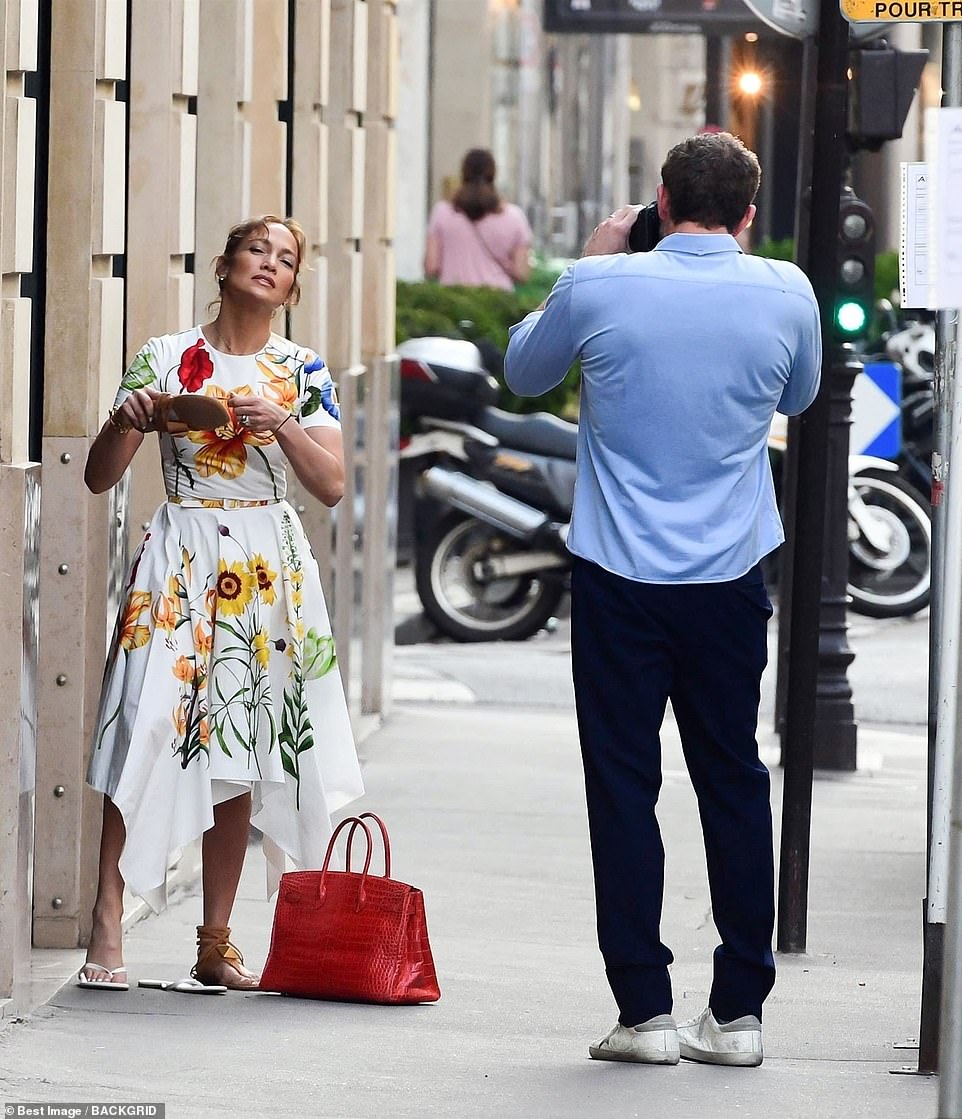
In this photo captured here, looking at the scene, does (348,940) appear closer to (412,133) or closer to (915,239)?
(915,239)

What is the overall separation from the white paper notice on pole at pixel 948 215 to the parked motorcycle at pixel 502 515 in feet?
27.4

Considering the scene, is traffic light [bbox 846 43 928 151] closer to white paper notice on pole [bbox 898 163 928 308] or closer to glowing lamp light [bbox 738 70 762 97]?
white paper notice on pole [bbox 898 163 928 308]

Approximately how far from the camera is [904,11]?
5262 millimetres

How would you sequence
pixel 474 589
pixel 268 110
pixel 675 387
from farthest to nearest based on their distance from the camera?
pixel 474 589
pixel 268 110
pixel 675 387

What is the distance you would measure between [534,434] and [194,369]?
24.5 ft

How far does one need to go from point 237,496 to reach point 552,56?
2664 cm

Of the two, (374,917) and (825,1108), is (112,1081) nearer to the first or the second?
(374,917)

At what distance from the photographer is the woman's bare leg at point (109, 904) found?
5875mm

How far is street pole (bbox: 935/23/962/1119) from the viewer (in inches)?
150

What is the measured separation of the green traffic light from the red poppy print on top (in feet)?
13.1

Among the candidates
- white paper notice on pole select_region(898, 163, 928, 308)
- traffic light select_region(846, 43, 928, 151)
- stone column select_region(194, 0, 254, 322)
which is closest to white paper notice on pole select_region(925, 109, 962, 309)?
white paper notice on pole select_region(898, 163, 928, 308)

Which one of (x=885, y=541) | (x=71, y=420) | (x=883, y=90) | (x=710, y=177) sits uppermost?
(x=883, y=90)

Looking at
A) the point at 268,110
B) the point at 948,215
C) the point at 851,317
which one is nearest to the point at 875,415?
the point at 851,317

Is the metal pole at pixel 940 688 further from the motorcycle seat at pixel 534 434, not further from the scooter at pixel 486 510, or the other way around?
the motorcycle seat at pixel 534 434
